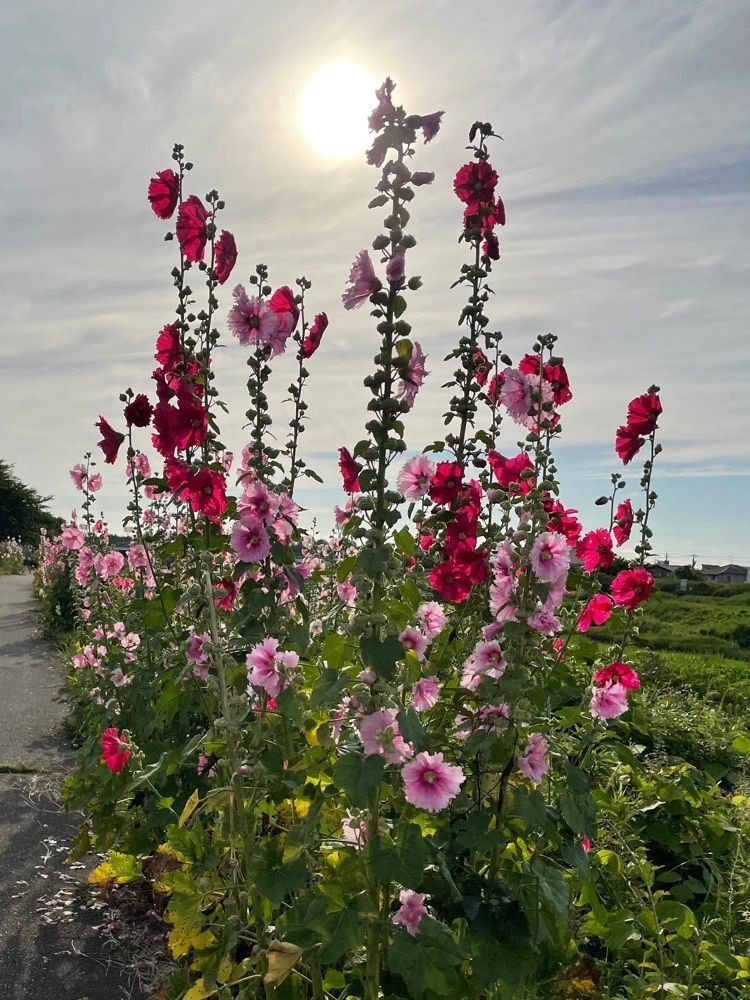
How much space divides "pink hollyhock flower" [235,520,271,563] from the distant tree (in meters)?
46.6

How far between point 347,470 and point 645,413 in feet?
3.44

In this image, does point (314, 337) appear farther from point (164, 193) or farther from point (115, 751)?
point (115, 751)

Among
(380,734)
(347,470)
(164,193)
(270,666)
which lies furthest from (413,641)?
(164,193)

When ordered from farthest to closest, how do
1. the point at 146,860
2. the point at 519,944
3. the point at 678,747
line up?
the point at 678,747 → the point at 146,860 → the point at 519,944

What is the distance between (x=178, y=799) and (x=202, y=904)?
69cm

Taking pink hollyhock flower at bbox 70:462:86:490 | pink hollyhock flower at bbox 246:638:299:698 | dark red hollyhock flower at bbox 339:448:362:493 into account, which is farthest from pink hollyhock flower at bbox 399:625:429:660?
pink hollyhock flower at bbox 70:462:86:490

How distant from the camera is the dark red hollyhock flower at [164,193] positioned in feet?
9.21

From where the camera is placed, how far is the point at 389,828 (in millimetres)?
1897

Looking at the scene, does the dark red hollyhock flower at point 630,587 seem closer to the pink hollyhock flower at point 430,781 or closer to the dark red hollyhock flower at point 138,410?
the pink hollyhock flower at point 430,781

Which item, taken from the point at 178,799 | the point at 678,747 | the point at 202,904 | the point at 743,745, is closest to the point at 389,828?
the point at 202,904

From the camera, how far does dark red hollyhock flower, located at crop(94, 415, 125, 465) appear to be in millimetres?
2861

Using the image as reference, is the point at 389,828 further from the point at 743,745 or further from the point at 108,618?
the point at 108,618

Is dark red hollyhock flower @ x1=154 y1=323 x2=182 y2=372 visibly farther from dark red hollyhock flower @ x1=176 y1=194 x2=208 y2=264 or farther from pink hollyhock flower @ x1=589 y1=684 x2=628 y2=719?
pink hollyhock flower @ x1=589 y1=684 x2=628 y2=719

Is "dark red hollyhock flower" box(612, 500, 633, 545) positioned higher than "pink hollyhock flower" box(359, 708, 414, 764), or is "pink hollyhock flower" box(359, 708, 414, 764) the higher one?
"dark red hollyhock flower" box(612, 500, 633, 545)
